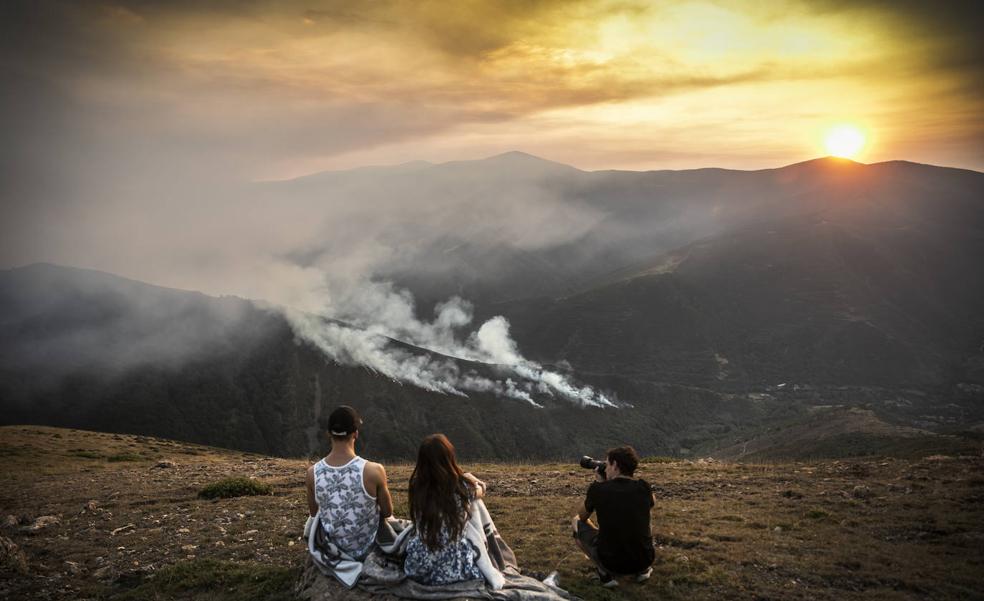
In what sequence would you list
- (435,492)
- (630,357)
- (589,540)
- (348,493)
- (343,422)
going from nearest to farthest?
(435,492)
(343,422)
(348,493)
(589,540)
(630,357)

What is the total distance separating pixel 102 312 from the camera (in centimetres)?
9762

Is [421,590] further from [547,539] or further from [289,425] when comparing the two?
[289,425]

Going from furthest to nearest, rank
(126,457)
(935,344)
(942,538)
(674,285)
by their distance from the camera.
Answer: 1. (674,285)
2. (935,344)
3. (126,457)
4. (942,538)

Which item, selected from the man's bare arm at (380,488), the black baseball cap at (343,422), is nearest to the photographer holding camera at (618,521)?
the man's bare arm at (380,488)

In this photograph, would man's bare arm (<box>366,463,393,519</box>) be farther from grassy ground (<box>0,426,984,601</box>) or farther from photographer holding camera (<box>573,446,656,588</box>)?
photographer holding camera (<box>573,446,656,588</box>)

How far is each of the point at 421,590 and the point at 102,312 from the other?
370 feet

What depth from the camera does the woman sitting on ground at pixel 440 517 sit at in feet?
22.1

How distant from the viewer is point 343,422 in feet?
23.8

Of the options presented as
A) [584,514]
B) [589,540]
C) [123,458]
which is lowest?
[123,458]

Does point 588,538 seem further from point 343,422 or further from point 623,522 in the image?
point 343,422

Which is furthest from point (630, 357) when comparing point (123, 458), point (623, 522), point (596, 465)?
point (623, 522)

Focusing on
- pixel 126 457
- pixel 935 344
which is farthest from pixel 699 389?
pixel 126 457

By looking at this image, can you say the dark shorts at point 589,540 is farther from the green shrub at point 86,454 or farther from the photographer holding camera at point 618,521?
the green shrub at point 86,454

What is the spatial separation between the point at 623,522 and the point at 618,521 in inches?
3.0
